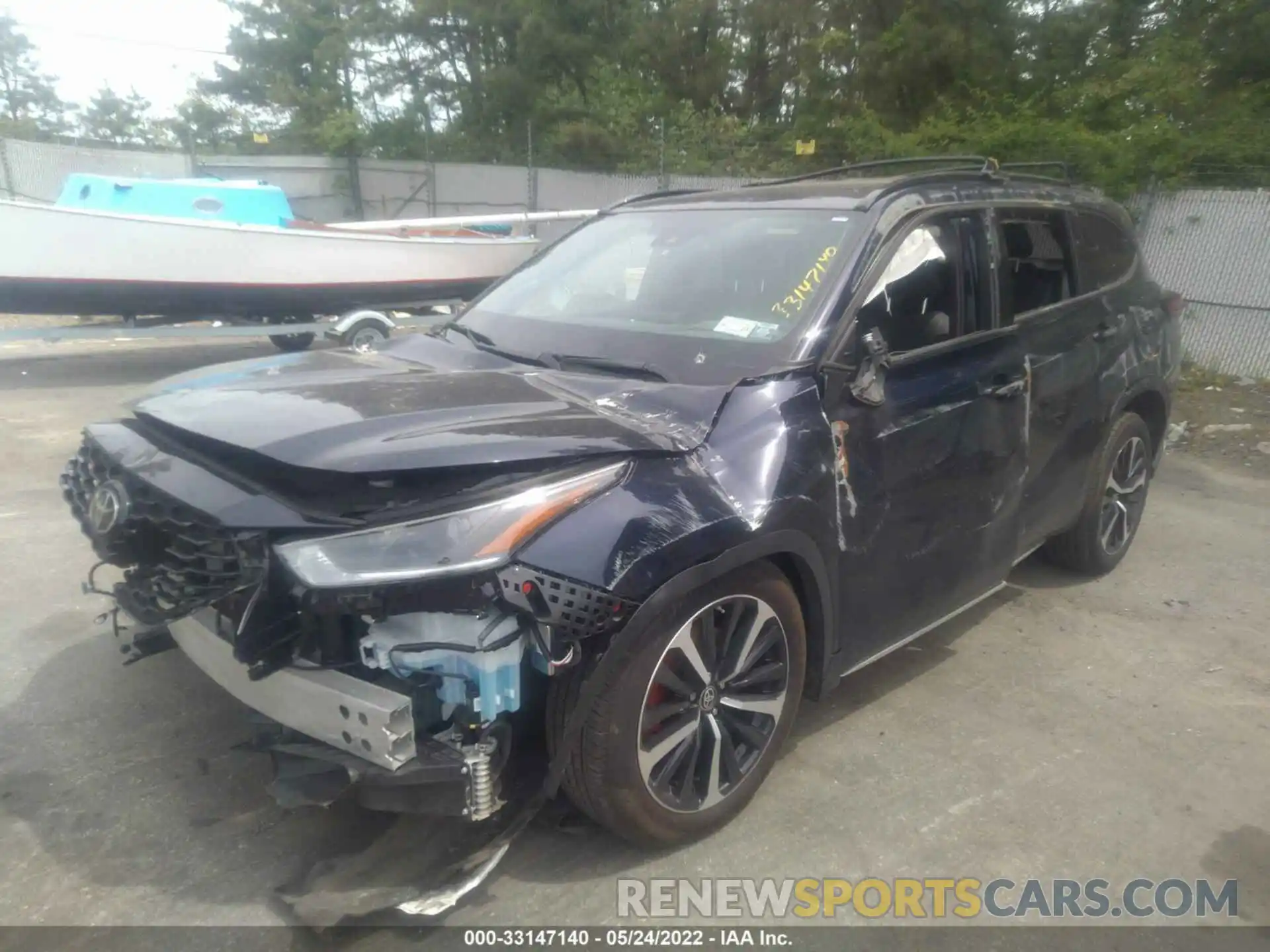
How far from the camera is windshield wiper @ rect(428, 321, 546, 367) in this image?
3.38m

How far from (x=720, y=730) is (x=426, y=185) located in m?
21.7

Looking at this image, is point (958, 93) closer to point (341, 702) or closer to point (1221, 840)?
point (1221, 840)

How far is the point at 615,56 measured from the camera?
23.1m

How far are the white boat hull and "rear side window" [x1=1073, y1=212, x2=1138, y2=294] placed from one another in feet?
26.1

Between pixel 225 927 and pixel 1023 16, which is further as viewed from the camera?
pixel 1023 16

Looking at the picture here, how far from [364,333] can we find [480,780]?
8575 mm

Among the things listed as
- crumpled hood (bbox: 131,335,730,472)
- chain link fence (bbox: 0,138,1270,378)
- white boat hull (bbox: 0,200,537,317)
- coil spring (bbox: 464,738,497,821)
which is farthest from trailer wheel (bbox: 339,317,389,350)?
coil spring (bbox: 464,738,497,821)

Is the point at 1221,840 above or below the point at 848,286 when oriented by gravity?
below

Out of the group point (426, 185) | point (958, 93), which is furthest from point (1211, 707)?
point (426, 185)

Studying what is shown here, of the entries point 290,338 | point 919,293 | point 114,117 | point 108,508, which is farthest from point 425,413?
point 114,117

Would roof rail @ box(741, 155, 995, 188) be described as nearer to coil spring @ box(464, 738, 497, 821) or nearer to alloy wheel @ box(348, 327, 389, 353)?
coil spring @ box(464, 738, 497, 821)

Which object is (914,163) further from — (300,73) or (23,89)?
(23,89)

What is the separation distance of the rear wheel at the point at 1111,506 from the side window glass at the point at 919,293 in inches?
61.8

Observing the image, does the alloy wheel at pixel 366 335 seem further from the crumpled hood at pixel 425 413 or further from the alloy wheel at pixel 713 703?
the alloy wheel at pixel 713 703
